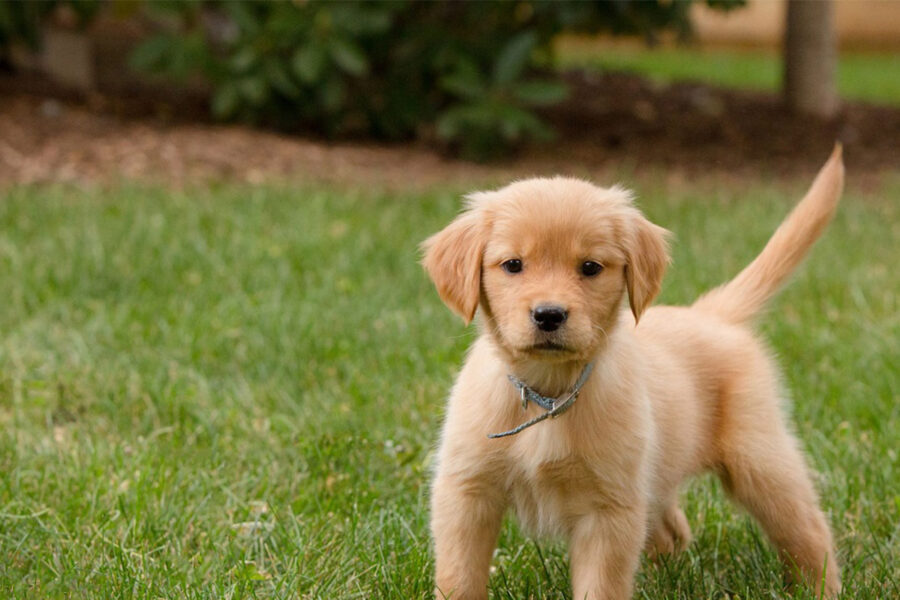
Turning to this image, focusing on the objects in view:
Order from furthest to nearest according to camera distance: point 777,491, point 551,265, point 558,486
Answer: point 777,491
point 558,486
point 551,265

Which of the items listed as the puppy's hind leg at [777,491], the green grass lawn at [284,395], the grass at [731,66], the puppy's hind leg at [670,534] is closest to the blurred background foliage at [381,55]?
the green grass lawn at [284,395]

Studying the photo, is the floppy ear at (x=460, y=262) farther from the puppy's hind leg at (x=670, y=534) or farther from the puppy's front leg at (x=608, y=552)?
the puppy's hind leg at (x=670, y=534)

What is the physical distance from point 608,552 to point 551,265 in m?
0.69

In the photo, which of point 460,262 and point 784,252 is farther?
point 784,252

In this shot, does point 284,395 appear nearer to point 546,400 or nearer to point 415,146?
point 546,400

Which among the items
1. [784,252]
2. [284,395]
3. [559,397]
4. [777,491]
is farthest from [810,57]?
[559,397]

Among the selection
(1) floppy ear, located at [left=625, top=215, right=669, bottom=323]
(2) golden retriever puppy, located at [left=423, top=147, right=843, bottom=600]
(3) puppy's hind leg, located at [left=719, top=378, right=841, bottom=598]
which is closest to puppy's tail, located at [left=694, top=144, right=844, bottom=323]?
(3) puppy's hind leg, located at [left=719, top=378, right=841, bottom=598]

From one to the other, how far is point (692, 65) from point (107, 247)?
41.1 ft

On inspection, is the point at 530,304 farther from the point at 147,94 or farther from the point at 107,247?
the point at 147,94

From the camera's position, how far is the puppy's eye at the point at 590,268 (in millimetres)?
2844

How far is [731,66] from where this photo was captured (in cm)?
1730

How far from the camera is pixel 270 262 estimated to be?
600cm

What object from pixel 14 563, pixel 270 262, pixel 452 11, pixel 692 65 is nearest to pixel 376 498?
pixel 14 563

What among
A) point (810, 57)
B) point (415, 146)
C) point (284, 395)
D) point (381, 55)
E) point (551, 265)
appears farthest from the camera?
point (810, 57)
